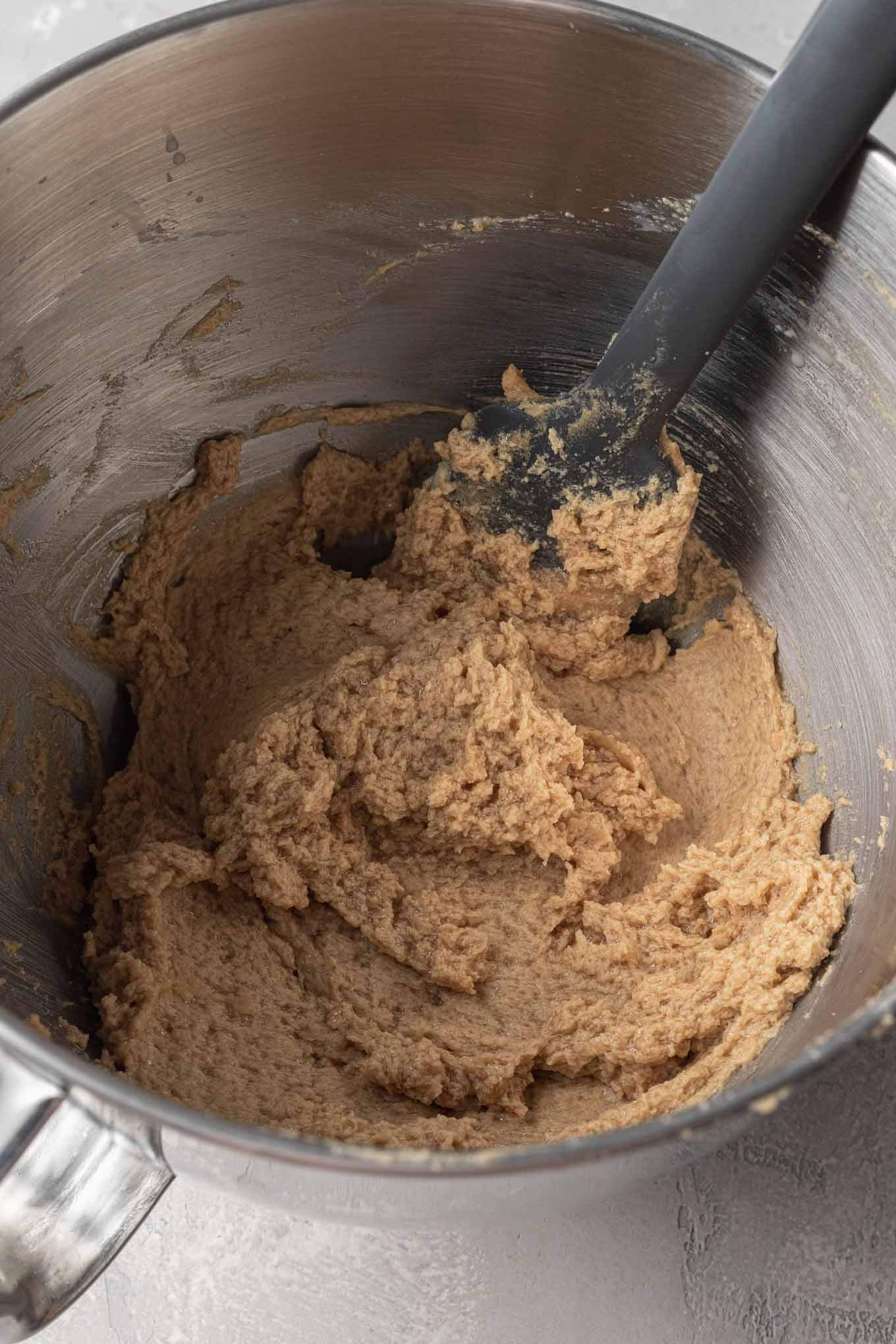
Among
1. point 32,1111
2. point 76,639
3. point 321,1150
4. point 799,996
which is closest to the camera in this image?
point 321,1150

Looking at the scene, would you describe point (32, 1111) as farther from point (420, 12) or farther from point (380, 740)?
point (420, 12)

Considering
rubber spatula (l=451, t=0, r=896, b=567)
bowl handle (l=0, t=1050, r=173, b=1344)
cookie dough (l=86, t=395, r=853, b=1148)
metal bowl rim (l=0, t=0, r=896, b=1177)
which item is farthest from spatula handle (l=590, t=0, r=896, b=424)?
bowl handle (l=0, t=1050, r=173, b=1344)

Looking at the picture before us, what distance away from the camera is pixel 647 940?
6.00 feet

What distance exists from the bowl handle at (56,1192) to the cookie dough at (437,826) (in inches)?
9.5

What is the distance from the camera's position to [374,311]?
2033mm

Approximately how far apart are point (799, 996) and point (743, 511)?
2.69ft

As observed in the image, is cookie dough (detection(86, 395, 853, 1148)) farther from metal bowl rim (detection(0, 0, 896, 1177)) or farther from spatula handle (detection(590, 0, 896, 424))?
metal bowl rim (detection(0, 0, 896, 1177))

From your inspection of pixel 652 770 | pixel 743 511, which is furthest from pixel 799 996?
pixel 743 511

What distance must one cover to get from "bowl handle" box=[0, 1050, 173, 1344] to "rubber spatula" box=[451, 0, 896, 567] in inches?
45.8

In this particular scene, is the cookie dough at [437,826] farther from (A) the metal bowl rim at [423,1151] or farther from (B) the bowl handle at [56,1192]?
(A) the metal bowl rim at [423,1151]

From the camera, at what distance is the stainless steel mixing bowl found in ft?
5.34

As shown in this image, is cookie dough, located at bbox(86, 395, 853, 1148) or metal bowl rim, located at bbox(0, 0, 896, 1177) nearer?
metal bowl rim, located at bbox(0, 0, 896, 1177)

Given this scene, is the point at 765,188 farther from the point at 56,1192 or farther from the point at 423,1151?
the point at 56,1192

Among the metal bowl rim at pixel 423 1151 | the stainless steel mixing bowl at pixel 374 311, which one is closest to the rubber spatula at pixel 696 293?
the stainless steel mixing bowl at pixel 374 311
